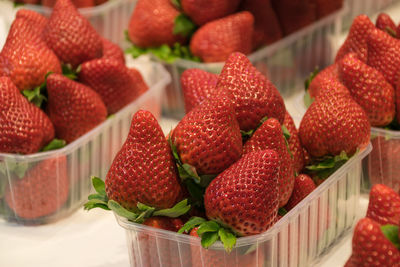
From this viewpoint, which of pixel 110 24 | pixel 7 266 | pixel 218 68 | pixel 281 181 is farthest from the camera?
pixel 110 24

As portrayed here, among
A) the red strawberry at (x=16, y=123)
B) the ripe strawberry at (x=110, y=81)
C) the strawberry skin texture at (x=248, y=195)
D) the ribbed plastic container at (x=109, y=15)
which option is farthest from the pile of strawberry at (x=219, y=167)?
the ribbed plastic container at (x=109, y=15)

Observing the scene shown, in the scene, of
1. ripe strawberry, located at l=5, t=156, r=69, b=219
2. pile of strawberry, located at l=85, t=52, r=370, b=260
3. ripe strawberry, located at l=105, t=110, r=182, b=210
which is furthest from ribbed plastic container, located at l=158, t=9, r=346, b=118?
ripe strawberry, located at l=105, t=110, r=182, b=210

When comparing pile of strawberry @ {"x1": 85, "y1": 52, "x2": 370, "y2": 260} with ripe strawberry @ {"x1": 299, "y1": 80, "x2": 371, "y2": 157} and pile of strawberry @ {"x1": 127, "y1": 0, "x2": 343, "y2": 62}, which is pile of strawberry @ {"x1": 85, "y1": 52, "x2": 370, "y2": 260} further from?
pile of strawberry @ {"x1": 127, "y1": 0, "x2": 343, "y2": 62}

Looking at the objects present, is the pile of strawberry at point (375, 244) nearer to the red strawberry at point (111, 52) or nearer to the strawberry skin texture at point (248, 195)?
the strawberry skin texture at point (248, 195)

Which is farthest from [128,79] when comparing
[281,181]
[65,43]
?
[281,181]

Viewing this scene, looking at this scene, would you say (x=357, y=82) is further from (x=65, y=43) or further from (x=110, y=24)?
(x=110, y=24)

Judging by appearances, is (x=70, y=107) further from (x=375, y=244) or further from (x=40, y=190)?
(x=375, y=244)

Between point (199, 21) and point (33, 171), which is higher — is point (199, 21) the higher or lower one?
the higher one

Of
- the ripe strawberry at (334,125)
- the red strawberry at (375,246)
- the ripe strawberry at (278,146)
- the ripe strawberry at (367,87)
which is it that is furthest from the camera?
the ripe strawberry at (367,87)
